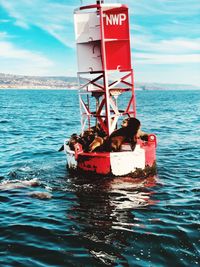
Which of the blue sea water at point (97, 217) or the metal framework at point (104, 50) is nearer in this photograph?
the blue sea water at point (97, 217)

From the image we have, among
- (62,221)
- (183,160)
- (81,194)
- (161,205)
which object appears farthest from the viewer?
(183,160)

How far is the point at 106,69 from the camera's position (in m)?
20.7

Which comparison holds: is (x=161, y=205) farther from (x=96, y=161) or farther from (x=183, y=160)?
(x=183, y=160)

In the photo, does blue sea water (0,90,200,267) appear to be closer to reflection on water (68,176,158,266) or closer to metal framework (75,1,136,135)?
reflection on water (68,176,158,266)

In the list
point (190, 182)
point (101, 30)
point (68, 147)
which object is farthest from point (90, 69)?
point (190, 182)

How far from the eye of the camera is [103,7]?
787 inches

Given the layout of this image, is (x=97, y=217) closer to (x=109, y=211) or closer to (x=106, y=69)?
(x=109, y=211)

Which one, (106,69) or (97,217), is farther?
(106,69)

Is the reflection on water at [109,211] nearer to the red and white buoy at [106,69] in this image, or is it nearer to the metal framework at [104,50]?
the red and white buoy at [106,69]

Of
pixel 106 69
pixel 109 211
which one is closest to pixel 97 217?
pixel 109 211

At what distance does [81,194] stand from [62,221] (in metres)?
3.28

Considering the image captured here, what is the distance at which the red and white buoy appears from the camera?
1914 centimetres

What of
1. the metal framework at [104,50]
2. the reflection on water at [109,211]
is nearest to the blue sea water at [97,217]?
the reflection on water at [109,211]

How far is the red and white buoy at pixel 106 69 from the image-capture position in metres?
19.1
